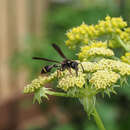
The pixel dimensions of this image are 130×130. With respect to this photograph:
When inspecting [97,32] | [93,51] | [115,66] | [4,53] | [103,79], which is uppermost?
[4,53]

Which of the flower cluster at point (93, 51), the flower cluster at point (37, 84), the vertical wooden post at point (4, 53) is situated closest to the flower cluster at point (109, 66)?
the flower cluster at point (93, 51)

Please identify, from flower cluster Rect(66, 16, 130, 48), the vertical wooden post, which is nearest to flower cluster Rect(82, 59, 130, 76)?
flower cluster Rect(66, 16, 130, 48)

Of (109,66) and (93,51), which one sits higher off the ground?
(93,51)

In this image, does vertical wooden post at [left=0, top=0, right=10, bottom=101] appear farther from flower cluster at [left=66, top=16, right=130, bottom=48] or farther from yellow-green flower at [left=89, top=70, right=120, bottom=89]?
yellow-green flower at [left=89, top=70, right=120, bottom=89]

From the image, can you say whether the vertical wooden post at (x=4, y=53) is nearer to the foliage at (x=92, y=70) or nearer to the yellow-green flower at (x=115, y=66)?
the foliage at (x=92, y=70)

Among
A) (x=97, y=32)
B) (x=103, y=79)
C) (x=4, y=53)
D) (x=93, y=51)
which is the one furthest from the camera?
(x=4, y=53)

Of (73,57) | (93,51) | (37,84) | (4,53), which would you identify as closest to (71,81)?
(37,84)

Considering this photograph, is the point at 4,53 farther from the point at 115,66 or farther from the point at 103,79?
the point at 103,79

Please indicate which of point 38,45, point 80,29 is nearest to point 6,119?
point 38,45
